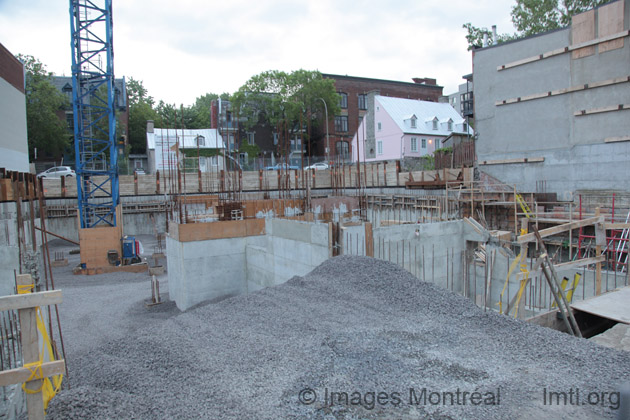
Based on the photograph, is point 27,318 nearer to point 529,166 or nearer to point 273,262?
point 273,262

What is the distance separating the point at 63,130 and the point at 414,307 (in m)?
45.0

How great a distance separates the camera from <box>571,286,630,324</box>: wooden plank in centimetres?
736

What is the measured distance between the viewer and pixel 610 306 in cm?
789

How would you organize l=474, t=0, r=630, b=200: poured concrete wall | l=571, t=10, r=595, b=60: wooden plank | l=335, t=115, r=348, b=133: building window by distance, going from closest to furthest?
l=474, t=0, r=630, b=200: poured concrete wall < l=571, t=10, r=595, b=60: wooden plank < l=335, t=115, r=348, b=133: building window

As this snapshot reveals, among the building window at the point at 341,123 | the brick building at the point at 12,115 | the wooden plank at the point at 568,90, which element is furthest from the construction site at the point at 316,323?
the building window at the point at 341,123

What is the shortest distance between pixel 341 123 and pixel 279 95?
1018 cm

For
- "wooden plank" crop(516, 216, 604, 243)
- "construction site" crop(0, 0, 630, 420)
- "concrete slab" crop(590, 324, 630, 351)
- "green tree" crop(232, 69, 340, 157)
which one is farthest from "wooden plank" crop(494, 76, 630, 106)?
"green tree" crop(232, 69, 340, 157)

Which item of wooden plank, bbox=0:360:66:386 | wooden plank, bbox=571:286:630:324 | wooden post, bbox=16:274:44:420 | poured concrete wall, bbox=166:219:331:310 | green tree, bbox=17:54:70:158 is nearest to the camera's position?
wooden plank, bbox=0:360:66:386

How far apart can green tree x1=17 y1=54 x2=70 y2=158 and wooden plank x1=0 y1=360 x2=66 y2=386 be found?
42.6 metres

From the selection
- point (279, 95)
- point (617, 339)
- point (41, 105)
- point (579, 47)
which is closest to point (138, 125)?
point (41, 105)

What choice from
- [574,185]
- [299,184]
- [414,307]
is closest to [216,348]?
[414,307]

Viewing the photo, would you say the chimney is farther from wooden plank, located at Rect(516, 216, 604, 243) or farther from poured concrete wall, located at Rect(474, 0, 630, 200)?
wooden plank, located at Rect(516, 216, 604, 243)

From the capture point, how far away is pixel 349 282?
961 centimetres

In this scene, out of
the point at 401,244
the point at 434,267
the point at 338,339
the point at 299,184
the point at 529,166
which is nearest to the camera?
the point at 338,339
